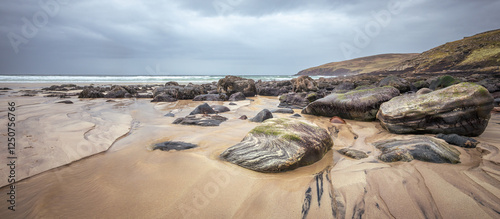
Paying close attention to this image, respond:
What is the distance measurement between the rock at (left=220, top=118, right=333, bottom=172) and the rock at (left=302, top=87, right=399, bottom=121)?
2851 mm

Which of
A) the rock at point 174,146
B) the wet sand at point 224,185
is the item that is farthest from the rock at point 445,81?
the rock at point 174,146

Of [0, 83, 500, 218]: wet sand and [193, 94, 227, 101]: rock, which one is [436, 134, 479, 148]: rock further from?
[193, 94, 227, 101]: rock

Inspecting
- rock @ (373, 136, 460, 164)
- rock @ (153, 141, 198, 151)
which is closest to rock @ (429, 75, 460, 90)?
rock @ (373, 136, 460, 164)

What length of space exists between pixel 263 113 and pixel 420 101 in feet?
10.9

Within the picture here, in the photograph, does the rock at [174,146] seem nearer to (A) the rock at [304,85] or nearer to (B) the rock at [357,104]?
(B) the rock at [357,104]

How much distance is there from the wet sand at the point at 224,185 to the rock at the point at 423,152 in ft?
0.33

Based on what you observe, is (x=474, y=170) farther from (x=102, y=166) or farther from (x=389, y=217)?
(x=102, y=166)

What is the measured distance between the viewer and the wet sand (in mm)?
1670

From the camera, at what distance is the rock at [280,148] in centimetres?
240

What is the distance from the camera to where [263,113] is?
5.41 m

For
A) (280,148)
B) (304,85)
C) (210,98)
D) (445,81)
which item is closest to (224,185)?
(280,148)

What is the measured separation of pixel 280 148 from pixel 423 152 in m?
1.85

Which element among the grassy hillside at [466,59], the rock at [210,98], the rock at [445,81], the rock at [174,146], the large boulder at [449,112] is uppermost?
the grassy hillside at [466,59]

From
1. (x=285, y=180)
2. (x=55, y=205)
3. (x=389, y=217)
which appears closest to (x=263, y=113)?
(x=285, y=180)
